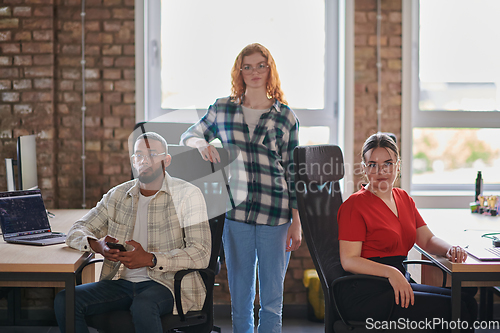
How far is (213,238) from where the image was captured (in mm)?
2080

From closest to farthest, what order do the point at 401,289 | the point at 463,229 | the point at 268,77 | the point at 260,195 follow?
1. the point at 401,289
2. the point at 260,195
3. the point at 268,77
4. the point at 463,229

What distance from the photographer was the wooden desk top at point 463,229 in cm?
175

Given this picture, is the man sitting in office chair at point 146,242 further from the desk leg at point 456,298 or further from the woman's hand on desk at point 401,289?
the desk leg at point 456,298

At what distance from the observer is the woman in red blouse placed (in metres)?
1.76

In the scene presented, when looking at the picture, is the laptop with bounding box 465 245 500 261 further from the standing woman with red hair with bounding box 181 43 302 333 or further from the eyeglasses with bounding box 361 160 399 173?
the standing woman with red hair with bounding box 181 43 302 333

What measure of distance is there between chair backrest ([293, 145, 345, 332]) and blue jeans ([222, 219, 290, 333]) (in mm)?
235

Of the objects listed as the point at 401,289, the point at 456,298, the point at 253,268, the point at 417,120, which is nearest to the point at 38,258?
the point at 253,268

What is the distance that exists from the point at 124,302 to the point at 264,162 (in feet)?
3.01

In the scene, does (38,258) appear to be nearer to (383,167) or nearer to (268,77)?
(268,77)

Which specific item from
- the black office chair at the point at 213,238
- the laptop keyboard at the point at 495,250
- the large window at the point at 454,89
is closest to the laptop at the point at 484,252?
the laptop keyboard at the point at 495,250

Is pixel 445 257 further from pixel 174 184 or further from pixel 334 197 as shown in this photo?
pixel 174 184

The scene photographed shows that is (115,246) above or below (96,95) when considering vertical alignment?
below

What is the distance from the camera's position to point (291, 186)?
7.12ft


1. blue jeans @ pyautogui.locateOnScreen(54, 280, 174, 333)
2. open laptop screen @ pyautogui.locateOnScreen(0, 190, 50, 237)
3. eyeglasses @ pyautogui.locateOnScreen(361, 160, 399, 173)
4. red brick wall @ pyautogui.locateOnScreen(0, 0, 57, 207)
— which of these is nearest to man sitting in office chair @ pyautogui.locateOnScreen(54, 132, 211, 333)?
blue jeans @ pyautogui.locateOnScreen(54, 280, 174, 333)
